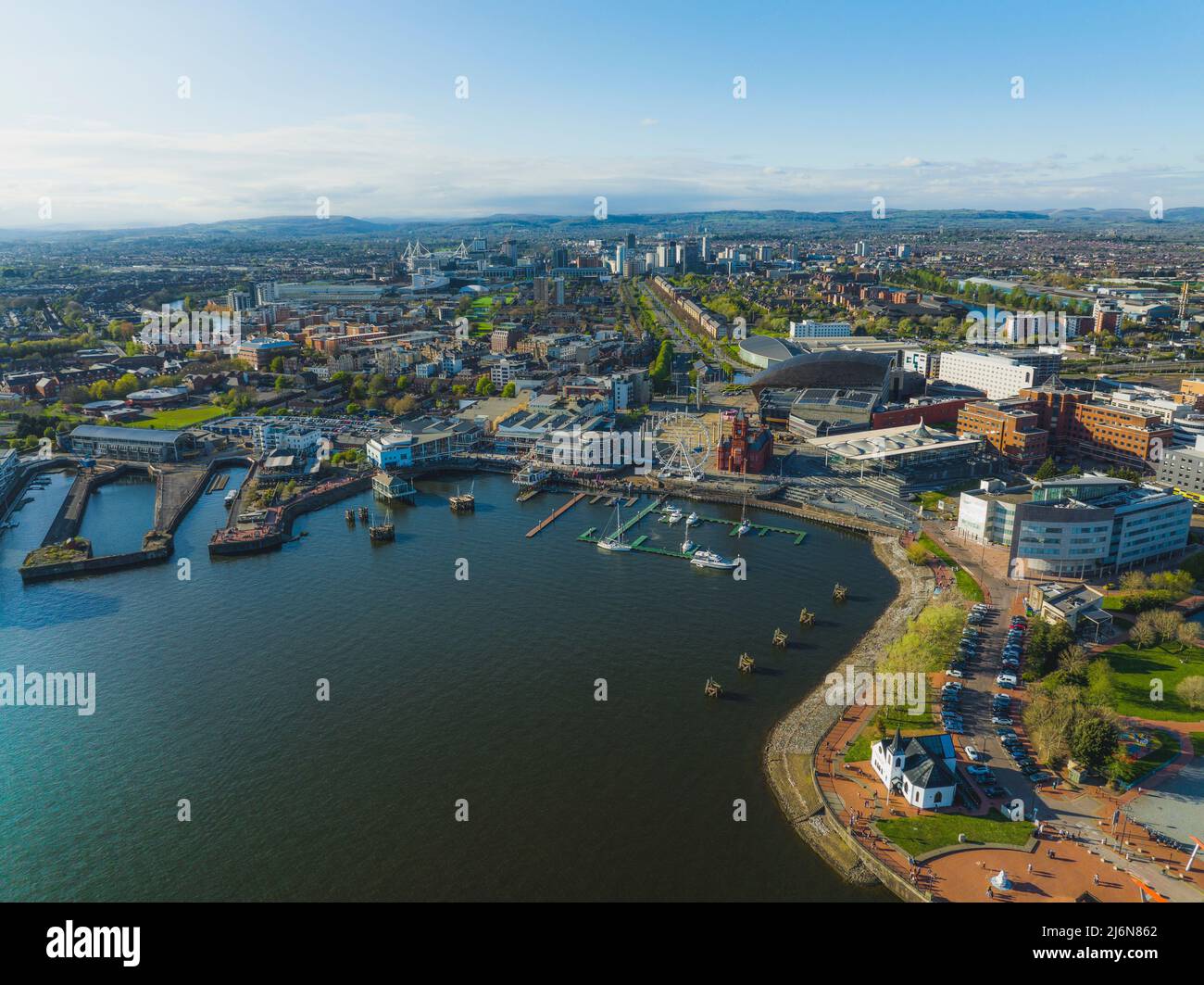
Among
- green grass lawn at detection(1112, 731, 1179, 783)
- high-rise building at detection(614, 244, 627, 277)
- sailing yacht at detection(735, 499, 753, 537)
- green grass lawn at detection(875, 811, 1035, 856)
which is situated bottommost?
green grass lawn at detection(875, 811, 1035, 856)

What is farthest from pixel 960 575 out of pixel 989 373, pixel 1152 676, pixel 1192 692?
pixel 989 373

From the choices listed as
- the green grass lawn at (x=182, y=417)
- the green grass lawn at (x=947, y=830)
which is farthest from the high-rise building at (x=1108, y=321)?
the green grass lawn at (x=182, y=417)

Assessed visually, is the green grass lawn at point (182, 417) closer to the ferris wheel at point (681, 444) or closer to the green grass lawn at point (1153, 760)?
the ferris wheel at point (681, 444)

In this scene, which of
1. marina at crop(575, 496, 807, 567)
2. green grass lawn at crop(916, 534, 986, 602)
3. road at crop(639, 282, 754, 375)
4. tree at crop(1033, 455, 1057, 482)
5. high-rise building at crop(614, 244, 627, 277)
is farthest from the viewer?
high-rise building at crop(614, 244, 627, 277)

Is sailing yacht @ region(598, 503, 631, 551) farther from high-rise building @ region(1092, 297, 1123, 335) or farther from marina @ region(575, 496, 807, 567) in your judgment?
high-rise building @ region(1092, 297, 1123, 335)

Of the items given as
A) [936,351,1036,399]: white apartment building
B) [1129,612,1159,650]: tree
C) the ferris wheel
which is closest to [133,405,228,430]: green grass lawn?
the ferris wheel
